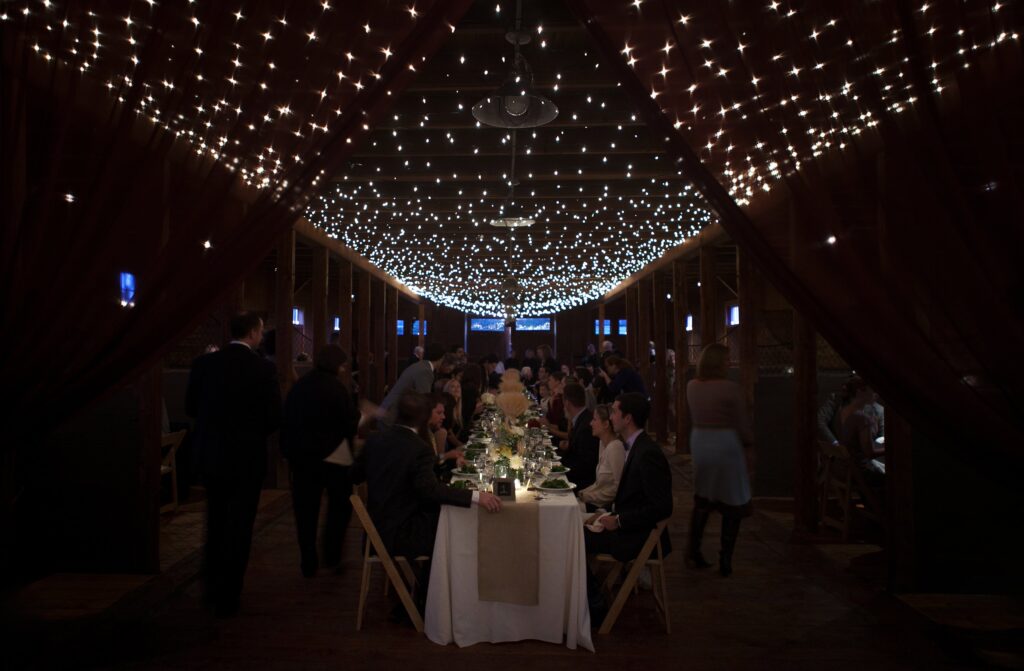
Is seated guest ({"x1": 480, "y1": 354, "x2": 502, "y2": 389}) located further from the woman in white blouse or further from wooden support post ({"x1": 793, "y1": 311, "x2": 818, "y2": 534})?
the woman in white blouse

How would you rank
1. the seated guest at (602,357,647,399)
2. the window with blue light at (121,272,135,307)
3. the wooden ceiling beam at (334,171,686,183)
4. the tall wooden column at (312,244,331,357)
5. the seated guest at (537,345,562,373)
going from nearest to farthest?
the window with blue light at (121,272,135,307) → the wooden ceiling beam at (334,171,686,183) → the seated guest at (602,357,647,399) → the tall wooden column at (312,244,331,357) → the seated guest at (537,345,562,373)

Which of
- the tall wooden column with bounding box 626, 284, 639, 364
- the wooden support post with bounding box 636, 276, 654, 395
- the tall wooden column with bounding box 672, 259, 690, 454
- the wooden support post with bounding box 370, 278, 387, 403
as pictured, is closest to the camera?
the tall wooden column with bounding box 672, 259, 690, 454

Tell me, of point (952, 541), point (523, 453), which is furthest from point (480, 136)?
point (952, 541)

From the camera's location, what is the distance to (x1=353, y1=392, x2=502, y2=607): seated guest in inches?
135

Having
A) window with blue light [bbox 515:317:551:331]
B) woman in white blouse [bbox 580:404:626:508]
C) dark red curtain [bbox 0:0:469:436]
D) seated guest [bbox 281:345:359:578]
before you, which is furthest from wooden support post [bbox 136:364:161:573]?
window with blue light [bbox 515:317:551:331]

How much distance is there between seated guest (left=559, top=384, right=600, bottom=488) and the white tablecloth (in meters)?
1.69

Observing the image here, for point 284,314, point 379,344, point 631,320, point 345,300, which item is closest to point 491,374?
point 379,344

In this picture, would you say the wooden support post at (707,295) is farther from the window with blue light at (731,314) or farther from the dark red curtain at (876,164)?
the window with blue light at (731,314)

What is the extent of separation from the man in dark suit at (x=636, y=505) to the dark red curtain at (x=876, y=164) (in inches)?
44.8

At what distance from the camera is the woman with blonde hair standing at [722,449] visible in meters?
4.39

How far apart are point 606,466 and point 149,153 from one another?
276 cm

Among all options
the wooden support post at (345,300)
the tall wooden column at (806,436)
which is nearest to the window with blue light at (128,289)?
the tall wooden column at (806,436)

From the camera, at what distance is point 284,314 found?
750cm

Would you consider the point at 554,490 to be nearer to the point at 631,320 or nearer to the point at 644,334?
the point at 644,334
